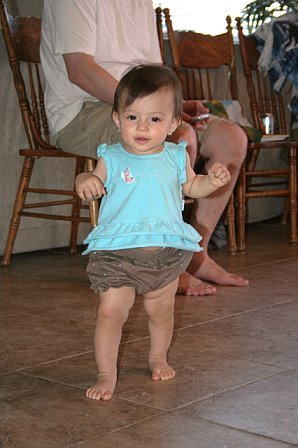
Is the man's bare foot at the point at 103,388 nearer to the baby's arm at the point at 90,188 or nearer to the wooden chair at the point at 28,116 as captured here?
the baby's arm at the point at 90,188

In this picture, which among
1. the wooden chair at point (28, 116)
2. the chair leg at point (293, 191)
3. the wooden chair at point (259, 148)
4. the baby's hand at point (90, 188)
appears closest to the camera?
the baby's hand at point (90, 188)

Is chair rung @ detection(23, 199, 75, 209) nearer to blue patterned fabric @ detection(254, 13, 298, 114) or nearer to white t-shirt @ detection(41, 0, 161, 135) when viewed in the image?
white t-shirt @ detection(41, 0, 161, 135)

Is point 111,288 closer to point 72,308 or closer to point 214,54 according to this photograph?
point 72,308

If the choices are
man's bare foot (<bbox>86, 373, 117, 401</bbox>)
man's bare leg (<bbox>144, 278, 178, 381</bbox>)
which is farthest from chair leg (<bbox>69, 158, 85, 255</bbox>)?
man's bare foot (<bbox>86, 373, 117, 401</bbox>)

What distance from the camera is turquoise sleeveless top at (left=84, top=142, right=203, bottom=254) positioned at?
1.80m

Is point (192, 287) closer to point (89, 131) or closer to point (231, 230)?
point (89, 131)

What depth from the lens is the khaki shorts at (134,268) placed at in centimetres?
180

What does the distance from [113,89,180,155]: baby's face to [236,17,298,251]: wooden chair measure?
1897 millimetres

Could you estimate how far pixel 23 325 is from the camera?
95.2 inches

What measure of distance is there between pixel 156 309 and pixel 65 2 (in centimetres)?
133

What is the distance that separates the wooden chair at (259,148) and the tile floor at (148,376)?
2.49 feet

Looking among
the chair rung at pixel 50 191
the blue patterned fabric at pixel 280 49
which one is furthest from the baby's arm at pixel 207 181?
the blue patterned fabric at pixel 280 49

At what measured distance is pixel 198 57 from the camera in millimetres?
3959

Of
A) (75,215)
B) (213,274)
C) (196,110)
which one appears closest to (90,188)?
(213,274)
